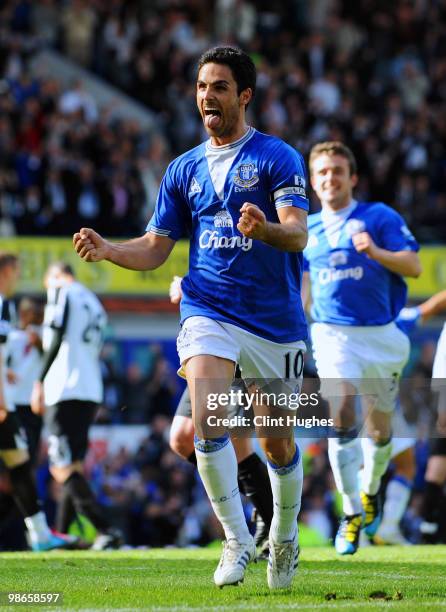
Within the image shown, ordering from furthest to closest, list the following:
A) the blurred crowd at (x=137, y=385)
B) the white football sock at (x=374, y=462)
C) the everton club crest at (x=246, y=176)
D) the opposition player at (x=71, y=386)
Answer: the blurred crowd at (x=137, y=385) → the opposition player at (x=71, y=386) → the white football sock at (x=374, y=462) → the everton club crest at (x=246, y=176)

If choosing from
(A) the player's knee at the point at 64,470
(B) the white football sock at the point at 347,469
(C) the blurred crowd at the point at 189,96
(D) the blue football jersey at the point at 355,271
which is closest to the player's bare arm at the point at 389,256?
(D) the blue football jersey at the point at 355,271

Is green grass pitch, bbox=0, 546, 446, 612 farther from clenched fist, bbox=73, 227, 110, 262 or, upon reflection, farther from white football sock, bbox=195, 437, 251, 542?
clenched fist, bbox=73, 227, 110, 262

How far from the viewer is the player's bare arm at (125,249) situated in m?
6.12

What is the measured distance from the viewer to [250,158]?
6.34 m

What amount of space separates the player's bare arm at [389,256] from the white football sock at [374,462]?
1.26 metres

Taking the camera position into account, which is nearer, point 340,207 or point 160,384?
point 340,207

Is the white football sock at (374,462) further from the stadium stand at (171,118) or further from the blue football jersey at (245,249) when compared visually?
the stadium stand at (171,118)

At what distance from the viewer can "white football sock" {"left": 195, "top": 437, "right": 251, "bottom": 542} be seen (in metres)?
6.07

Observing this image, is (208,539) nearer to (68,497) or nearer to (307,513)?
(307,513)

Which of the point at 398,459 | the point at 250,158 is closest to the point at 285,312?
the point at 250,158

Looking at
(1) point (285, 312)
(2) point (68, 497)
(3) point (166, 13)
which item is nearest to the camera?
(1) point (285, 312)

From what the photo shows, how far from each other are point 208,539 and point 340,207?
7.56m

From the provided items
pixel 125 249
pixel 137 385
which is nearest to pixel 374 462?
pixel 125 249

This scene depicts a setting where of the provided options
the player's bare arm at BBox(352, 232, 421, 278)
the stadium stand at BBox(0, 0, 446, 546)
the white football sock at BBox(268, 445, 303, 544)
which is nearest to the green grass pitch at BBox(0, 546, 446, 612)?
the white football sock at BBox(268, 445, 303, 544)
